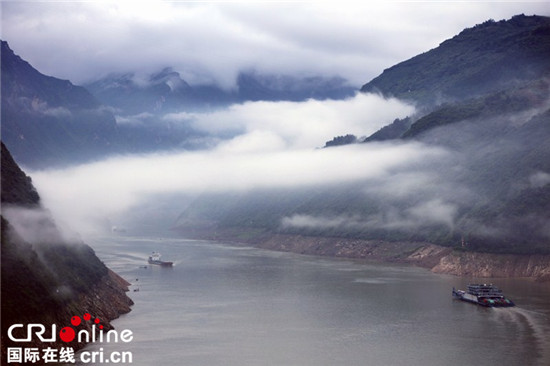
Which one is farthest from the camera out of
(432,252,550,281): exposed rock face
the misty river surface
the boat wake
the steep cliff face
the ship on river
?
(432,252,550,281): exposed rock face

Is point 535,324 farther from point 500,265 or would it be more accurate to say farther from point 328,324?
point 500,265

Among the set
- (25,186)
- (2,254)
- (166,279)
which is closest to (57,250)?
(25,186)

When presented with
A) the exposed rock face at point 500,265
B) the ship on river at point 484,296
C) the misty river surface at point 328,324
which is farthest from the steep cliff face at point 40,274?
the exposed rock face at point 500,265

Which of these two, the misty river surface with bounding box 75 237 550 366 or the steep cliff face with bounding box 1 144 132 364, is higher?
the steep cliff face with bounding box 1 144 132 364

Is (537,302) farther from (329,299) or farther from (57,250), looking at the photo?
(57,250)

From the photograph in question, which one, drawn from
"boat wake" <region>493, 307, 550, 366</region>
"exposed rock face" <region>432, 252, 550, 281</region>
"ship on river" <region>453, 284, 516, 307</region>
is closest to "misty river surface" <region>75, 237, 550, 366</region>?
"boat wake" <region>493, 307, 550, 366</region>

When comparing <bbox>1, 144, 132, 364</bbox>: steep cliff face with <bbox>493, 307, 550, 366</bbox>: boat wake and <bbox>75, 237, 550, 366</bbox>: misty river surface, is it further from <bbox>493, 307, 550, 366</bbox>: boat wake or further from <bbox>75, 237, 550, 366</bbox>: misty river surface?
<bbox>493, 307, 550, 366</bbox>: boat wake
